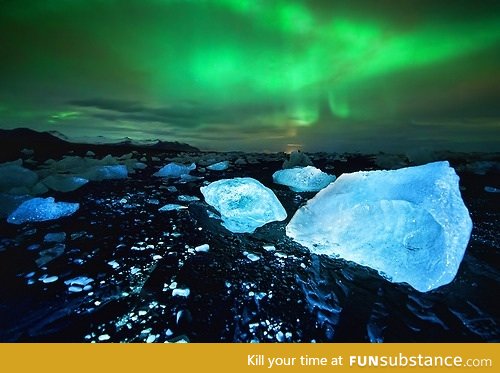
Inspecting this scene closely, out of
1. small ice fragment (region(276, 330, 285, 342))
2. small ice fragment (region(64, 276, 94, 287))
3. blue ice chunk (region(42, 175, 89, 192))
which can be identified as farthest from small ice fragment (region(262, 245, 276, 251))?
blue ice chunk (region(42, 175, 89, 192))

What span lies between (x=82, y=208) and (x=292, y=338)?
11.3 ft

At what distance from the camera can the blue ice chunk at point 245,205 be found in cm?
307

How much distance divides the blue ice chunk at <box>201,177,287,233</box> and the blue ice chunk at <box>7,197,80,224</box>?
1964 millimetres

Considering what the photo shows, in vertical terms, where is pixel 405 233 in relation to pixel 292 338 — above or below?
above

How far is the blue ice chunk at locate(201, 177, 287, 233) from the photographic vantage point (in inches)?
121

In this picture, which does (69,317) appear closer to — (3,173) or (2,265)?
(2,265)

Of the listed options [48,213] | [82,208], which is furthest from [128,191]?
[48,213]

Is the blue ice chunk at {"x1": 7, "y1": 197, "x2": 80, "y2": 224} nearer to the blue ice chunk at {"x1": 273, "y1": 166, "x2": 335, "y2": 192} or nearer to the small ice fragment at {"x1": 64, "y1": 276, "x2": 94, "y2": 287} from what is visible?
the small ice fragment at {"x1": 64, "y1": 276, "x2": 94, "y2": 287}

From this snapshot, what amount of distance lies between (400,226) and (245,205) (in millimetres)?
1773

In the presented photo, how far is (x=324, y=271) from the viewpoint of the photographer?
6.23 ft

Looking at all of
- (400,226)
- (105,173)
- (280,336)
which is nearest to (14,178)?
(105,173)

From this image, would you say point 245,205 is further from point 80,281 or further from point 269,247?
point 80,281

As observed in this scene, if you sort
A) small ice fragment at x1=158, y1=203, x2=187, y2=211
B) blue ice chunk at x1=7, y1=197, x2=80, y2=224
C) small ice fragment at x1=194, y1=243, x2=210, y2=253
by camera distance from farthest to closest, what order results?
small ice fragment at x1=158, y1=203, x2=187, y2=211 → blue ice chunk at x1=7, y1=197, x2=80, y2=224 → small ice fragment at x1=194, y1=243, x2=210, y2=253

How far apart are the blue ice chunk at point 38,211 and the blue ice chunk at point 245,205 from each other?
6.44ft
